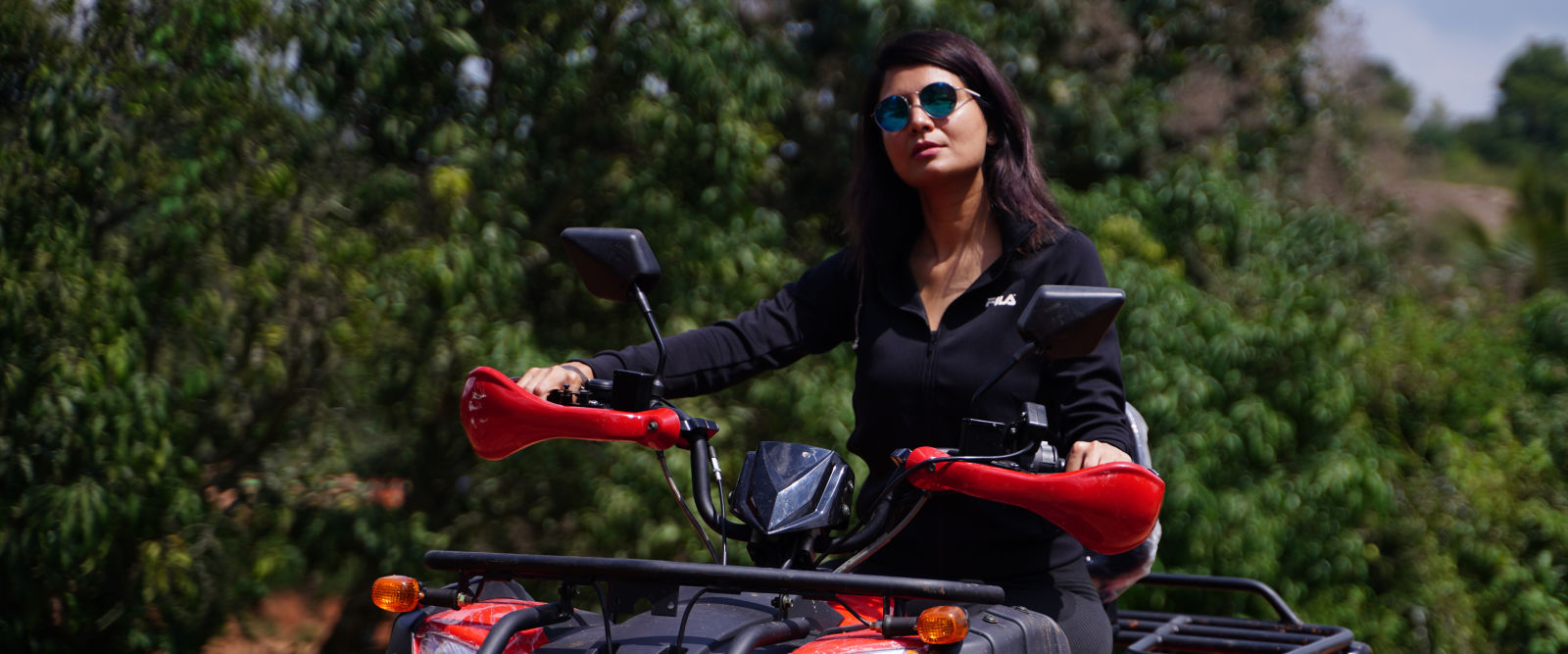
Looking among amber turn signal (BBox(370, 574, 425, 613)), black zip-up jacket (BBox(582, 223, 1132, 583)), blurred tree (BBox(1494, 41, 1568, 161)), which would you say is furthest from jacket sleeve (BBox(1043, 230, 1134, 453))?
blurred tree (BBox(1494, 41, 1568, 161))

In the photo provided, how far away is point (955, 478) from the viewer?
6.49ft

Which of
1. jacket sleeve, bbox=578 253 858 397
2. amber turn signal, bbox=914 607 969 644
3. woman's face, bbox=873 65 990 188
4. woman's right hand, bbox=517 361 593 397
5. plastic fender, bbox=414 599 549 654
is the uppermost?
woman's face, bbox=873 65 990 188

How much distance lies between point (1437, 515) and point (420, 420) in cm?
450

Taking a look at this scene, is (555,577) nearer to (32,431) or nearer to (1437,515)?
(32,431)

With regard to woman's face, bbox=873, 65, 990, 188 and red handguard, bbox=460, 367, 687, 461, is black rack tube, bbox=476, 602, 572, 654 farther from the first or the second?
woman's face, bbox=873, 65, 990, 188

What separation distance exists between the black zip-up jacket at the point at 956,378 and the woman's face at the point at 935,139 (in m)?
0.16

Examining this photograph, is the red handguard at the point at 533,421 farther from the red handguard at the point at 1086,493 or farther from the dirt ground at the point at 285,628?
the dirt ground at the point at 285,628

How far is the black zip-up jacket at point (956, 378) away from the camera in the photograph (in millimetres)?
2439

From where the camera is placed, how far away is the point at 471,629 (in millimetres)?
1968

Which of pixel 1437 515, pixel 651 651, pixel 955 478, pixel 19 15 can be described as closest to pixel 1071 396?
Result: pixel 955 478

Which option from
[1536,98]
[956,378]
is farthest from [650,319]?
[1536,98]

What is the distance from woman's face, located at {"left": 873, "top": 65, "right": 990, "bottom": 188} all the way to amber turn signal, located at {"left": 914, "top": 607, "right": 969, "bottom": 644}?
1.08 metres

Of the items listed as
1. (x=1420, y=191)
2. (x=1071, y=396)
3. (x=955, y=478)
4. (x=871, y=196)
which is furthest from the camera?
(x=1420, y=191)

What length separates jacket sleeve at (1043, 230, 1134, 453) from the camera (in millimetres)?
2330
